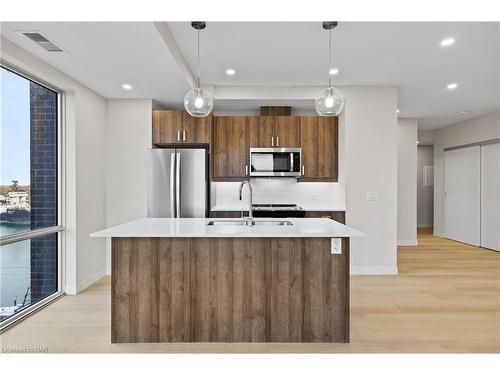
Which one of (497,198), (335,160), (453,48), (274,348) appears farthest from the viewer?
(497,198)

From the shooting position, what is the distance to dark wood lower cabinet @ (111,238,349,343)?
253cm

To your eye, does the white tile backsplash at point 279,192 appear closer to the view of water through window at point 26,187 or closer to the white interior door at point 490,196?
Answer: the view of water through window at point 26,187

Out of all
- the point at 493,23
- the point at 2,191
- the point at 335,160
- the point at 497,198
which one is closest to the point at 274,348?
the point at 2,191

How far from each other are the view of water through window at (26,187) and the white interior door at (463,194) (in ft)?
24.4

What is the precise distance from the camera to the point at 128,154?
4590 mm

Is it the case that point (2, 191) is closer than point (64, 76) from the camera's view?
Yes

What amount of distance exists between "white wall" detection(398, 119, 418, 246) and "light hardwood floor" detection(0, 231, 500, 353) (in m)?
2.11

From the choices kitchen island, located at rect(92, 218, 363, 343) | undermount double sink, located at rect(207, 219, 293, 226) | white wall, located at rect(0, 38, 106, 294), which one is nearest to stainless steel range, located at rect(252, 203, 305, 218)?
undermount double sink, located at rect(207, 219, 293, 226)

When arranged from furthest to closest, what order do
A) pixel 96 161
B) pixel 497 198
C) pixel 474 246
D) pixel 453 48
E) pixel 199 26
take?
1. pixel 474 246
2. pixel 497 198
3. pixel 96 161
4. pixel 453 48
5. pixel 199 26

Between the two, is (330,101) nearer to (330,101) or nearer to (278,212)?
(330,101)

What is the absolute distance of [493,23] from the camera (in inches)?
116

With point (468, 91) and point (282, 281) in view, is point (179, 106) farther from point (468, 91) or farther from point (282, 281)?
point (468, 91)

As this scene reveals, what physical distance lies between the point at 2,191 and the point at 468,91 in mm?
6053

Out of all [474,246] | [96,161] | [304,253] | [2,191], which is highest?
[96,161]
